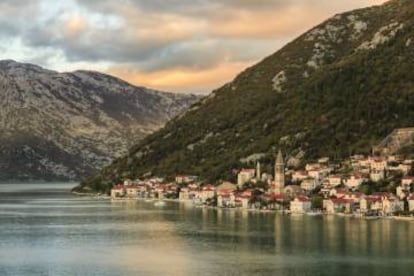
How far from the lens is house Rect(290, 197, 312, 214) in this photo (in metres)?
120

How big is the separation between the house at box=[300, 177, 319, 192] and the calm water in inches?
612

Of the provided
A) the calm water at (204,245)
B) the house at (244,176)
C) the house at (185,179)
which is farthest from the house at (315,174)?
the house at (185,179)

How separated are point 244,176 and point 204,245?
72254mm

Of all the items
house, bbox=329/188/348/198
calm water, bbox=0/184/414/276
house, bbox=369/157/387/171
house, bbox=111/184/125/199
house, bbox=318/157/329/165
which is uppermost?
house, bbox=318/157/329/165

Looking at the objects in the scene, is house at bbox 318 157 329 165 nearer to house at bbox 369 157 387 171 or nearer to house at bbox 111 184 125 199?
house at bbox 369 157 387 171

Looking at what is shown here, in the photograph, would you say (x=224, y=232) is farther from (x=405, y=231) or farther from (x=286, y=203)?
(x=286, y=203)

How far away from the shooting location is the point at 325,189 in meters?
130

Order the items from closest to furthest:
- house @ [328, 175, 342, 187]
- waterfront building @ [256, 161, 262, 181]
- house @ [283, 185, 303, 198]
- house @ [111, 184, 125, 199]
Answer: house @ [328, 175, 342, 187]
house @ [283, 185, 303, 198]
waterfront building @ [256, 161, 262, 181]
house @ [111, 184, 125, 199]

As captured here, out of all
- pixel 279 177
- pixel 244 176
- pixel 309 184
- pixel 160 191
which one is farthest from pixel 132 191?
pixel 309 184

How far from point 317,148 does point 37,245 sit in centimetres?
8014

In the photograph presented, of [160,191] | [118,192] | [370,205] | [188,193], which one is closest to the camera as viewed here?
[370,205]

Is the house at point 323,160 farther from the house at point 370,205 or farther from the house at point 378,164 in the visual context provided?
the house at point 370,205

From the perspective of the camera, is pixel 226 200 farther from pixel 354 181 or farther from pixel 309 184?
pixel 354 181

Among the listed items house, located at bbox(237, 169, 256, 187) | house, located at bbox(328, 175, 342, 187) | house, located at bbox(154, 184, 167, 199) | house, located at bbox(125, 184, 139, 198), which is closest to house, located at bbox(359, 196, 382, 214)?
house, located at bbox(328, 175, 342, 187)
